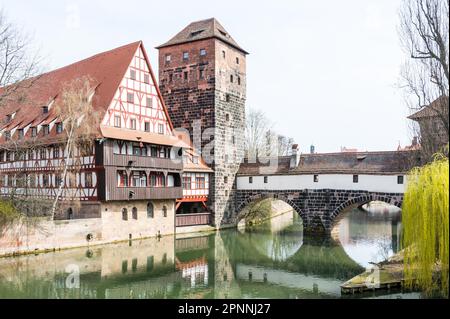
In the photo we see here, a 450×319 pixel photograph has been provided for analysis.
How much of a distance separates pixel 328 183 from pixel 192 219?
806 cm

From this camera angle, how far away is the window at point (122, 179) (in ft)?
71.9

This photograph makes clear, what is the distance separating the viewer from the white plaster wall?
22469mm

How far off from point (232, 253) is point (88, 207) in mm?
7059

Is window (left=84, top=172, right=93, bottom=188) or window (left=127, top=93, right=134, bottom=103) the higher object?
window (left=127, top=93, right=134, bottom=103)

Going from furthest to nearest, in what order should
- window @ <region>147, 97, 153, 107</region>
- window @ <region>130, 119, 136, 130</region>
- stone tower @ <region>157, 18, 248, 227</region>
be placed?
1. stone tower @ <region>157, 18, 248, 227</region>
2. window @ <region>147, 97, 153, 107</region>
3. window @ <region>130, 119, 136, 130</region>

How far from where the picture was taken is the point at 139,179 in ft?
76.1

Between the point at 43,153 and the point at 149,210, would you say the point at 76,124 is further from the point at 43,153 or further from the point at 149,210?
the point at 149,210

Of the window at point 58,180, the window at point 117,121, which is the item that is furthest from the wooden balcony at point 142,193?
the window at point 58,180

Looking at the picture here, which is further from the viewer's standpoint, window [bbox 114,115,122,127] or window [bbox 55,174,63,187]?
window [bbox 55,174,63,187]

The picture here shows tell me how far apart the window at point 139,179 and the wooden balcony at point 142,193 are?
1.34ft

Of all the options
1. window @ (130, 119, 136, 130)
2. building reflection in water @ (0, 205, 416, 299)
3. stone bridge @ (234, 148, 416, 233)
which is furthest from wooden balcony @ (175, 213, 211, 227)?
window @ (130, 119, 136, 130)

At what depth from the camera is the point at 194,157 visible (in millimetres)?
27578

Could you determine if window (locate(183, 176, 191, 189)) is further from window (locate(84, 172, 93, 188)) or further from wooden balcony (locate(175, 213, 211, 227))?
window (locate(84, 172, 93, 188))

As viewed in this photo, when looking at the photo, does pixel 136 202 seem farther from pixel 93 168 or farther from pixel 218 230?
pixel 218 230
